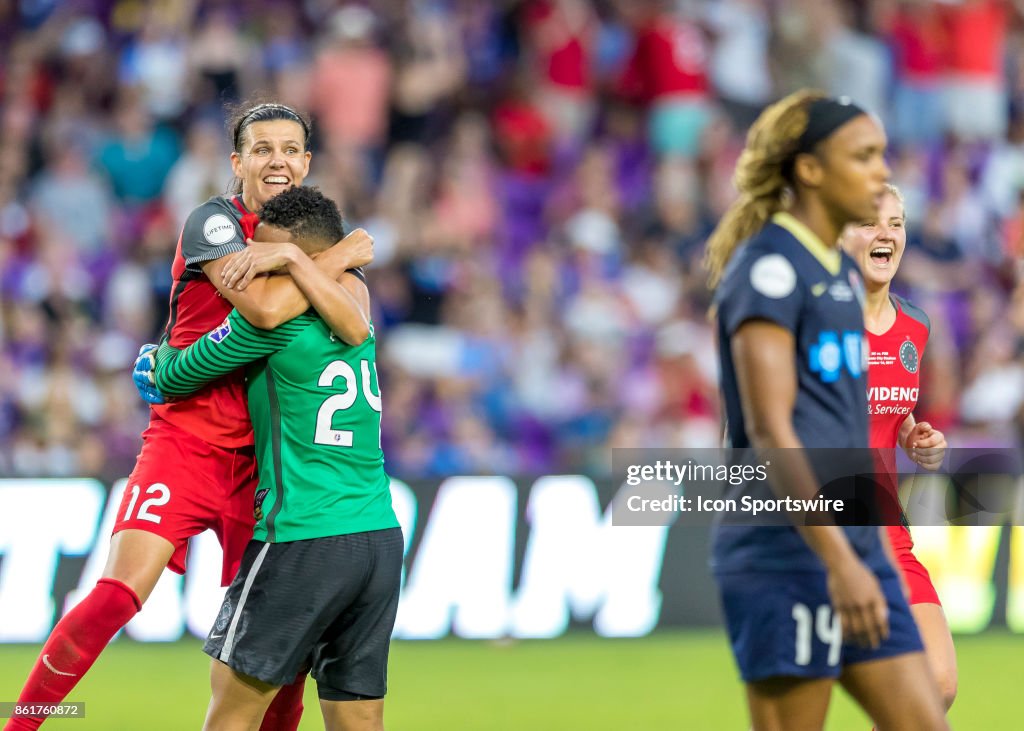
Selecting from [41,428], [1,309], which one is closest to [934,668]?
[41,428]

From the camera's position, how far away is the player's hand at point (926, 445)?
5.76 m

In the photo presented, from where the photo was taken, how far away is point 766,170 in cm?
443

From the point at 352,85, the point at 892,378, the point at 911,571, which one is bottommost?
the point at 911,571

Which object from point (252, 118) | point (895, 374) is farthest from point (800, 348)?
point (252, 118)

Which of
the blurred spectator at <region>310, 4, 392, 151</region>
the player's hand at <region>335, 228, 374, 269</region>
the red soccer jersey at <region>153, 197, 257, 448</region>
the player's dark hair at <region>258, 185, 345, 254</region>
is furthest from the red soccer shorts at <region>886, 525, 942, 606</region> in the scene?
the blurred spectator at <region>310, 4, 392, 151</region>

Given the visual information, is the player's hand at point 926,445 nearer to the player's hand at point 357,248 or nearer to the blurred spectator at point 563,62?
the player's hand at point 357,248

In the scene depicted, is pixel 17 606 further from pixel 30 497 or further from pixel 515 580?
pixel 515 580

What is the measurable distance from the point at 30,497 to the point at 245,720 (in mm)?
5861

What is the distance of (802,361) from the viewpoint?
13.9 feet

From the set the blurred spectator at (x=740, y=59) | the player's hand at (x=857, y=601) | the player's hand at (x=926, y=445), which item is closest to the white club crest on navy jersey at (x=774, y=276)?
the player's hand at (x=857, y=601)

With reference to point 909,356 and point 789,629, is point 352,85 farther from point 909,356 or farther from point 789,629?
point 789,629

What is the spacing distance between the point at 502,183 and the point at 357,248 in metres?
9.81

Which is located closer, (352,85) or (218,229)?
(218,229)

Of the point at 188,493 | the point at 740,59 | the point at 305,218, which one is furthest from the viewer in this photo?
the point at 740,59
